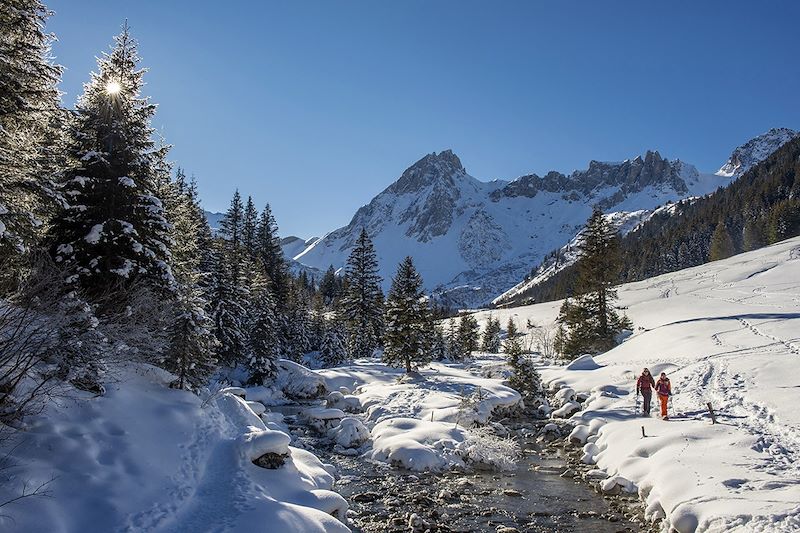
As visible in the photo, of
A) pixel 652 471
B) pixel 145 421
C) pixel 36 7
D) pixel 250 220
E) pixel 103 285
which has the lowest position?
pixel 652 471

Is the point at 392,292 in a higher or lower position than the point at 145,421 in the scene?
higher

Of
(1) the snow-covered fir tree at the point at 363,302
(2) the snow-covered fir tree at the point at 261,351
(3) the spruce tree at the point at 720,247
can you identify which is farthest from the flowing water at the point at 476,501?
(3) the spruce tree at the point at 720,247

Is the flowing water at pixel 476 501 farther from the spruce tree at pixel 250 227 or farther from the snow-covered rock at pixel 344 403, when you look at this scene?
the spruce tree at pixel 250 227

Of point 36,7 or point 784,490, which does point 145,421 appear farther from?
point 784,490

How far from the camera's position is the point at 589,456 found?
18844 millimetres

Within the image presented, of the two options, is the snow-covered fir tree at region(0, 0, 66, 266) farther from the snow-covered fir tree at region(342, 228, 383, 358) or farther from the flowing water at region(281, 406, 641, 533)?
the snow-covered fir tree at region(342, 228, 383, 358)

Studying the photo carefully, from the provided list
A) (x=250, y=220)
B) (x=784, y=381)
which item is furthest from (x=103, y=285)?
(x=250, y=220)

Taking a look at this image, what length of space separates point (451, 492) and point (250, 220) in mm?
59990

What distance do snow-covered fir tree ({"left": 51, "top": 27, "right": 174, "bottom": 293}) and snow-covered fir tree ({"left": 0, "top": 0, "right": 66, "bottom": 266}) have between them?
2.33 m

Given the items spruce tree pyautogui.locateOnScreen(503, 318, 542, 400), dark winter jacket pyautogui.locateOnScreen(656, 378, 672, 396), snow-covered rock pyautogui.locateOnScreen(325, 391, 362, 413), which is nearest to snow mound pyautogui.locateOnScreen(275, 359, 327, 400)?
snow-covered rock pyautogui.locateOnScreen(325, 391, 362, 413)

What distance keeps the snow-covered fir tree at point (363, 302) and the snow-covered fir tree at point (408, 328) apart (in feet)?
44.7

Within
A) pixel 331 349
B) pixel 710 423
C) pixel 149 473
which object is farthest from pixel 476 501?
pixel 331 349

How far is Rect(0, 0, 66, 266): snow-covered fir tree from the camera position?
37.8ft

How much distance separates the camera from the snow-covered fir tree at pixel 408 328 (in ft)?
122
